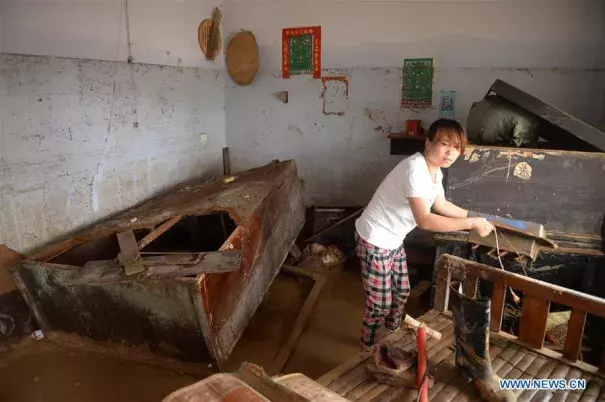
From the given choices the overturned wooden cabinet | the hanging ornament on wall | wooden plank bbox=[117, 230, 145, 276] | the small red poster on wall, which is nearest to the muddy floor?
the overturned wooden cabinet

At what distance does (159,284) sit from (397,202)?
1418 millimetres

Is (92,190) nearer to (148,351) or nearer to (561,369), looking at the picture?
(148,351)

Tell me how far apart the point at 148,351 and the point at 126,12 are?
9.47ft

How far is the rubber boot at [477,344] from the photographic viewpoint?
1502 mm

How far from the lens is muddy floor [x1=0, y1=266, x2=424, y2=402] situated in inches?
99.8

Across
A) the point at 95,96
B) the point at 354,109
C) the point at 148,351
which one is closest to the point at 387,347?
the point at 148,351

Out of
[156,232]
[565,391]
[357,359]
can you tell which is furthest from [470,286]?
[156,232]

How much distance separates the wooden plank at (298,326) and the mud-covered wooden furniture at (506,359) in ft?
3.95

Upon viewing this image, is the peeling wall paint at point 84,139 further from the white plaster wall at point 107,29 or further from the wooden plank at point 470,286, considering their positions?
the wooden plank at point 470,286

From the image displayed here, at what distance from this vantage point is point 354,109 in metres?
4.71

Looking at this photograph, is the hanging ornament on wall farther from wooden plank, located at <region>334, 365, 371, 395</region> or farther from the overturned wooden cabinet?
wooden plank, located at <region>334, 365, 371, 395</region>

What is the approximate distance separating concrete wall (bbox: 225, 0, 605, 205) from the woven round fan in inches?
4.2

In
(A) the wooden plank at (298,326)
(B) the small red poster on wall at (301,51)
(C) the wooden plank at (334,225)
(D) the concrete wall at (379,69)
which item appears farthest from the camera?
(B) the small red poster on wall at (301,51)

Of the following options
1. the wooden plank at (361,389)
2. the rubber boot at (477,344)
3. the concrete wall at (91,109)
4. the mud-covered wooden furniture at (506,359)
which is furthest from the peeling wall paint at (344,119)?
the wooden plank at (361,389)
